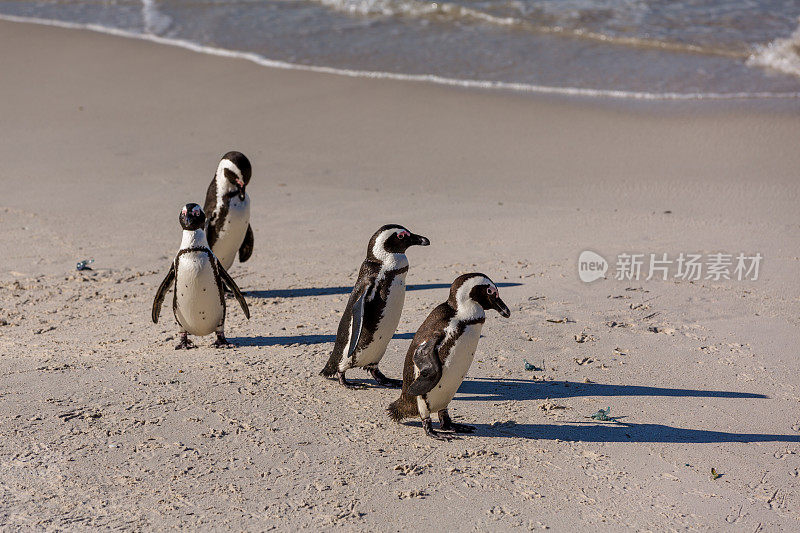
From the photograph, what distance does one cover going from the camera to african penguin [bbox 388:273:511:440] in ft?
14.6

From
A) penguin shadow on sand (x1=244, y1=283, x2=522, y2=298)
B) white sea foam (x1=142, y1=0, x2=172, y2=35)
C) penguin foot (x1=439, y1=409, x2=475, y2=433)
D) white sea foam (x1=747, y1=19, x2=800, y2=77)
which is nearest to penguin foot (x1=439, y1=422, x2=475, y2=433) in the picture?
penguin foot (x1=439, y1=409, x2=475, y2=433)

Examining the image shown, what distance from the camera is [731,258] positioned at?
6.98 meters

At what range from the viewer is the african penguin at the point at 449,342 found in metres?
4.45

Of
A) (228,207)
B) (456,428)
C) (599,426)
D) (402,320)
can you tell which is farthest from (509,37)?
(456,428)

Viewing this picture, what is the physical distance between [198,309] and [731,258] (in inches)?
155

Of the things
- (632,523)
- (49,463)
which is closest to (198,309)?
(49,463)

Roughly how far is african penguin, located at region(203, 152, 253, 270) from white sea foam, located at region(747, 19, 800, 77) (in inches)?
342

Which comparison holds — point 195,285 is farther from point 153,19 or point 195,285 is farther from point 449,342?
point 153,19

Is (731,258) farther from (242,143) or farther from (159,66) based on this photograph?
(159,66)

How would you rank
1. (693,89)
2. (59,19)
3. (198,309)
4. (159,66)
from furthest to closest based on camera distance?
(59,19) → (159,66) → (693,89) → (198,309)

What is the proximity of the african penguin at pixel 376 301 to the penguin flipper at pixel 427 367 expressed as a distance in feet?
2.00

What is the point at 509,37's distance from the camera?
14383mm

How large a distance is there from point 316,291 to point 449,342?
239 centimetres

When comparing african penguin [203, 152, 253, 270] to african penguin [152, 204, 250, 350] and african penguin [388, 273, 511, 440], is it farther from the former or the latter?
african penguin [388, 273, 511, 440]
